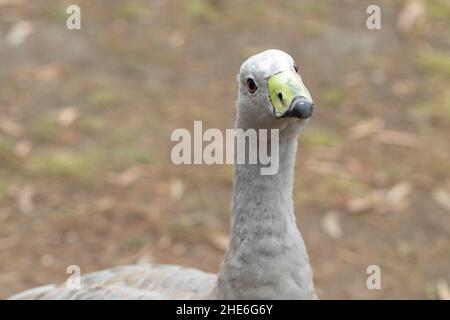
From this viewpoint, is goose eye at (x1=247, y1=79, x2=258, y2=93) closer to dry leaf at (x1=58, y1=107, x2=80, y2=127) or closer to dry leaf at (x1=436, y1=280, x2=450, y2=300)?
dry leaf at (x1=436, y1=280, x2=450, y2=300)

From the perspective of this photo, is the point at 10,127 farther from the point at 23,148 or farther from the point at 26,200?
the point at 26,200

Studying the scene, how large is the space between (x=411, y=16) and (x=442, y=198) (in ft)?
6.56

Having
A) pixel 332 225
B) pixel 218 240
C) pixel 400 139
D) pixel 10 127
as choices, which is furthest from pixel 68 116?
pixel 400 139

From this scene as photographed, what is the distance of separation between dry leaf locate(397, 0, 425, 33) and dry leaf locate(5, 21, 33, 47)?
261cm

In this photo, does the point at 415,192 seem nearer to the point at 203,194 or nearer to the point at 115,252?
the point at 203,194

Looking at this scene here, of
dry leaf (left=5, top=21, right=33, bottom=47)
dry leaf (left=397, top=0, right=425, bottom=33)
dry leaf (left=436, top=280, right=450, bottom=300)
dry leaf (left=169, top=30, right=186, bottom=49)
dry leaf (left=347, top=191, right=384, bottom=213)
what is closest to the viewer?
dry leaf (left=436, top=280, right=450, bottom=300)

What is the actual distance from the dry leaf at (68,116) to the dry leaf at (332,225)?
5.44 feet

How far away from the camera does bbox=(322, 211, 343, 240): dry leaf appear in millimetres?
4301

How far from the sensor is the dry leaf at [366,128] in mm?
5032

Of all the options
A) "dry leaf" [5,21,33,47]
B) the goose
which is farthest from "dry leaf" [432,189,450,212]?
"dry leaf" [5,21,33,47]

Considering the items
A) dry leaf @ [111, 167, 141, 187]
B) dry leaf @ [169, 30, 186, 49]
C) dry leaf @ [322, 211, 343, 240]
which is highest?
dry leaf @ [169, 30, 186, 49]

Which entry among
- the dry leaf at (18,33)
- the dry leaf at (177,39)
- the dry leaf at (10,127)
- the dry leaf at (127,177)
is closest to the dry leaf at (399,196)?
the dry leaf at (127,177)

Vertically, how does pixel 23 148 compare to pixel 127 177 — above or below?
above

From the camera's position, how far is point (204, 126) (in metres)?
4.92
